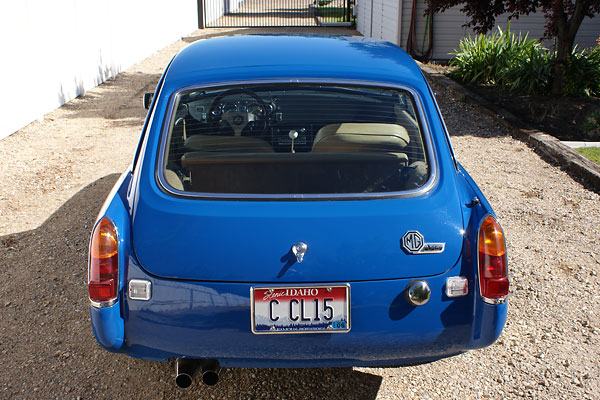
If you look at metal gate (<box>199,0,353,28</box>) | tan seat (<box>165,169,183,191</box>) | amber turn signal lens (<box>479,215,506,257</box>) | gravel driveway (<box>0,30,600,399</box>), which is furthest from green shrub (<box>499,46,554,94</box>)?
metal gate (<box>199,0,353,28</box>)

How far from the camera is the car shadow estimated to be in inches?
125

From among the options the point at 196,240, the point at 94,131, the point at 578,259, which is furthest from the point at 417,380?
the point at 94,131

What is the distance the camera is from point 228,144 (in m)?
3.17

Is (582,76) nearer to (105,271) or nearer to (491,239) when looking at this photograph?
(491,239)

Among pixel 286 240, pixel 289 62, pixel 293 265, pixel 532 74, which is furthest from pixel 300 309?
pixel 532 74

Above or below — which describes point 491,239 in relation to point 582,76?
above

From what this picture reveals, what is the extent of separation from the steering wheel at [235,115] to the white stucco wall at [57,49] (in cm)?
573

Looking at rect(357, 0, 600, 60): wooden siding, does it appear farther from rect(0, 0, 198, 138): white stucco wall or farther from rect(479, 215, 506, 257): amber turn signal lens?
rect(479, 215, 506, 257): amber turn signal lens

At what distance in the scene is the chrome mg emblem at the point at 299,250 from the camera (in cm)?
251

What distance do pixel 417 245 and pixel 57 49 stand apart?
30.4ft

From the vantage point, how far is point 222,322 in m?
2.54

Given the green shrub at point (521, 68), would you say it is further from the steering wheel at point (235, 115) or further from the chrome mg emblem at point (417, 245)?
the chrome mg emblem at point (417, 245)

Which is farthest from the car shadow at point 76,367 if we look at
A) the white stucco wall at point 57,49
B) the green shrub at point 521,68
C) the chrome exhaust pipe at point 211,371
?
the green shrub at point 521,68

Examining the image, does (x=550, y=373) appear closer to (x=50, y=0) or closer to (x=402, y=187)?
(x=402, y=187)
